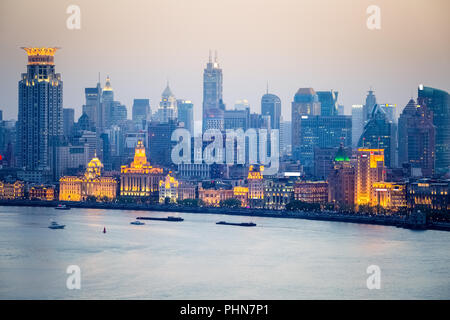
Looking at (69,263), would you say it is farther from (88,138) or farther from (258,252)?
(88,138)

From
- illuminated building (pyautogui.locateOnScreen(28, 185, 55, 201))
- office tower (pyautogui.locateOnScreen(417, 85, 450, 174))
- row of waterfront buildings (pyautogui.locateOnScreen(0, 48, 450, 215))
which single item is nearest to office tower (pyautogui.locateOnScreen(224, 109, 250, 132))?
row of waterfront buildings (pyautogui.locateOnScreen(0, 48, 450, 215))

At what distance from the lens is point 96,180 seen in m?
51.5

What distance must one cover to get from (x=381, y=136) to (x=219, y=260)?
34.7 meters

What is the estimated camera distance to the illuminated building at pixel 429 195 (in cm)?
3991

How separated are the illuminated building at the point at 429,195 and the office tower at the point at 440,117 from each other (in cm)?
1541

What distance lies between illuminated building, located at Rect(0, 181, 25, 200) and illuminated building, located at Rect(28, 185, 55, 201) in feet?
1.35

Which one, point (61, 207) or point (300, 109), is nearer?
point (61, 207)

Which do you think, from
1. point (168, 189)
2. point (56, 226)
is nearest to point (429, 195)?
point (168, 189)

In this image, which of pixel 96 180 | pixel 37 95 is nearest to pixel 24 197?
pixel 96 180

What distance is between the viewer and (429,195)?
40.5 meters

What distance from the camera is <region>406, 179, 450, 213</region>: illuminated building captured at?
39.9m

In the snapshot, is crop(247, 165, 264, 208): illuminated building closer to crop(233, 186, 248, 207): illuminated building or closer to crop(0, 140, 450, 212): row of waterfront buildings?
crop(0, 140, 450, 212): row of waterfront buildings

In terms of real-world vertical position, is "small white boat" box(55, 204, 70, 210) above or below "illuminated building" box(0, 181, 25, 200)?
below

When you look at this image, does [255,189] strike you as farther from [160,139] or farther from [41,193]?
[160,139]
